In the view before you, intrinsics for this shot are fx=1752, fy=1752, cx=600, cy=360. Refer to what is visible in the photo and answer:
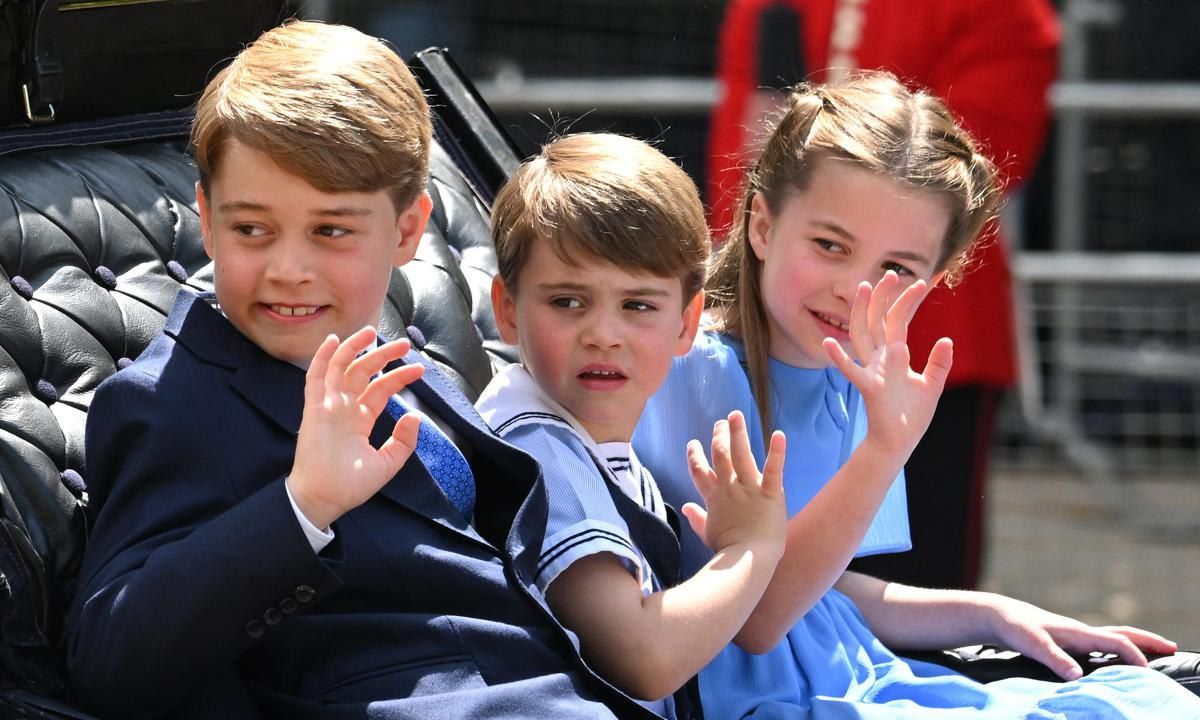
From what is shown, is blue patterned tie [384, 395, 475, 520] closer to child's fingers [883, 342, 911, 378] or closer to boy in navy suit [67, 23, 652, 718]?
boy in navy suit [67, 23, 652, 718]

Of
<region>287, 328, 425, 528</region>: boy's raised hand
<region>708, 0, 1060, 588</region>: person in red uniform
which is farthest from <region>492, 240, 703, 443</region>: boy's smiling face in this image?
<region>708, 0, 1060, 588</region>: person in red uniform

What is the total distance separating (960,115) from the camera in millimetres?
3646

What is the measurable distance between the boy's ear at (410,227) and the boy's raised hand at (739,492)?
38 cm

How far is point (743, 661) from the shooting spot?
81.7 inches

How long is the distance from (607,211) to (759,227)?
1.37 ft

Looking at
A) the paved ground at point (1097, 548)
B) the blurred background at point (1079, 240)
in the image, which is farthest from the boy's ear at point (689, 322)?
the paved ground at point (1097, 548)

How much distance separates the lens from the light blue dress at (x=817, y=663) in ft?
6.58

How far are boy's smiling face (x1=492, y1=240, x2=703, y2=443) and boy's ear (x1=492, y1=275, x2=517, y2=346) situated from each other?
4 cm

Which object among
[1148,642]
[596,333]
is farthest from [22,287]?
[1148,642]

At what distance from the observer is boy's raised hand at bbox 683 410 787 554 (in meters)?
1.86

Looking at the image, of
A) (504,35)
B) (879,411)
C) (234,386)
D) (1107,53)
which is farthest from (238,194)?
(1107,53)

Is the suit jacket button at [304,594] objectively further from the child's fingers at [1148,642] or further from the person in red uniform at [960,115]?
the person in red uniform at [960,115]

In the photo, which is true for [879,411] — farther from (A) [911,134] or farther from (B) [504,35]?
(B) [504,35]

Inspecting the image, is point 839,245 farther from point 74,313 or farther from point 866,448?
point 74,313
